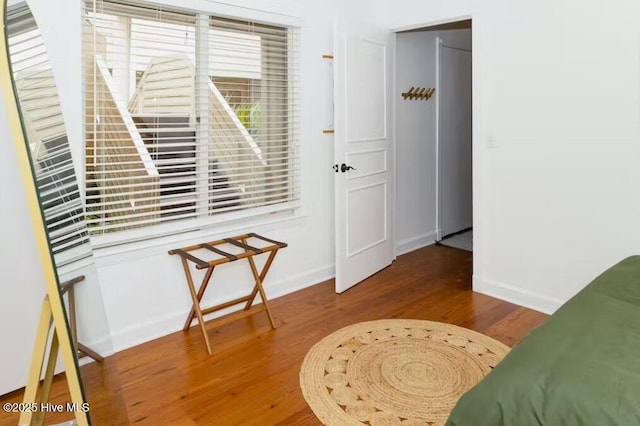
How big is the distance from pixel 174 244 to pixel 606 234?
2705 millimetres

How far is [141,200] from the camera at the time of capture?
2781 mm

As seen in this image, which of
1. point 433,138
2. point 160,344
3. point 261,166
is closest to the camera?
point 160,344

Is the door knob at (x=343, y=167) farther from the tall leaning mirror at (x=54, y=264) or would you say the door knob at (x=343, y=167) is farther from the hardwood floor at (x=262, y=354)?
the tall leaning mirror at (x=54, y=264)

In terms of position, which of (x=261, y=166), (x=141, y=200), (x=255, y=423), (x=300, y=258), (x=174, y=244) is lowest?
(x=255, y=423)

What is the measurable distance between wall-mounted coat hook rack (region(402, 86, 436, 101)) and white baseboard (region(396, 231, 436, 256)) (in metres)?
1.44

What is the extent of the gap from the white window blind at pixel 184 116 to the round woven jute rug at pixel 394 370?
4.01ft

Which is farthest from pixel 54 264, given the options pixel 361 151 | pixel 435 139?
pixel 435 139

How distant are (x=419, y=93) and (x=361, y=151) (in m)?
1.40

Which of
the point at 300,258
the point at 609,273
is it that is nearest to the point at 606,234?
the point at 609,273

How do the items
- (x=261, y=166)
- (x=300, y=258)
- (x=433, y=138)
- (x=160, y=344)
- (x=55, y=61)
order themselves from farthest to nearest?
(x=433, y=138) → (x=300, y=258) → (x=261, y=166) → (x=160, y=344) → (x=55, y=61)

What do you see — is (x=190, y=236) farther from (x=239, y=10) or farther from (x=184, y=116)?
(x=239, y=10)

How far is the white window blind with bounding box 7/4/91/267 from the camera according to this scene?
1.41 meters

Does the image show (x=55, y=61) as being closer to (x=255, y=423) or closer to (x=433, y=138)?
(x=255, y=423)

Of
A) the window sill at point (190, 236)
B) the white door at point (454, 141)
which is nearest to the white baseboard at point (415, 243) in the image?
the white door at point (454, 141)
